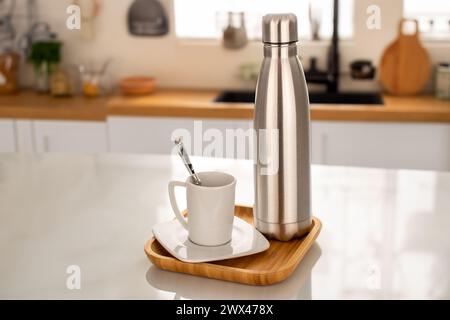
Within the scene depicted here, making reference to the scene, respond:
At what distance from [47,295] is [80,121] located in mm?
2296

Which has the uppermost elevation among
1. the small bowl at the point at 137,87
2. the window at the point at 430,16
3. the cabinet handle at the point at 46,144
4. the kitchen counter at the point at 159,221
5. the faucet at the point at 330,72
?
the window at the point at 430,16

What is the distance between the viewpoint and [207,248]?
4.44ft

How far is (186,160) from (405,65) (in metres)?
2.46

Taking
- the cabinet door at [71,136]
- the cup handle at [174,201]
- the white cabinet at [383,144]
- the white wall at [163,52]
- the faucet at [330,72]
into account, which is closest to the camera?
the cup handle at [174,201]

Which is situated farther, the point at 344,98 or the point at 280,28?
the point at 344,98

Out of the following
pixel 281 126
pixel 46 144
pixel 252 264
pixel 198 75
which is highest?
pixel 281 126

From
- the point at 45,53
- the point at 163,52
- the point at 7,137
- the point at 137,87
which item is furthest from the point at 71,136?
the point at 163,52

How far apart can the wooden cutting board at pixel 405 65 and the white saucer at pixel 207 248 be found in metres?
2.31

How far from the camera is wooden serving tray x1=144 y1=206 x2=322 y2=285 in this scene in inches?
50.1

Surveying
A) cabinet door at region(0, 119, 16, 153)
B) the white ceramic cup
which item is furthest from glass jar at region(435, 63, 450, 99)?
the white ceramic cup

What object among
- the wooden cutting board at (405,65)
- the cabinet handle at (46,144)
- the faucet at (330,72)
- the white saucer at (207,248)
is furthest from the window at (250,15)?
the white saucer at (207,248)

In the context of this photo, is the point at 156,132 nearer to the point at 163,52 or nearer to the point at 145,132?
the point at 145,132

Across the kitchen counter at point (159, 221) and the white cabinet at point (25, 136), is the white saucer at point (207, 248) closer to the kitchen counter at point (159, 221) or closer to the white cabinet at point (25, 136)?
the kitchen counter at point (159, 221)

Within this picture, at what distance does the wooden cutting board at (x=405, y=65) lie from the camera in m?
3.56
